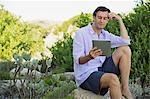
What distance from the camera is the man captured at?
14.1 ft

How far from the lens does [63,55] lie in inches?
339

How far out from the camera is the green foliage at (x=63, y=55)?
838 cm

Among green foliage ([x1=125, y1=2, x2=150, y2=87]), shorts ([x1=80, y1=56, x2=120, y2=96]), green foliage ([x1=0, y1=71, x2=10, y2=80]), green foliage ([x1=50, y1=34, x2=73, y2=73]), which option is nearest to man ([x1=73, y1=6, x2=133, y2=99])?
shorts ([x1=80, y1=56, x2=120, y2=96])

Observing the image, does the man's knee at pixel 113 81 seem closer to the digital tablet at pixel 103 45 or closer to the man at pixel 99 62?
the man at pixel 99 62

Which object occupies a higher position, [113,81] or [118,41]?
[118,41]

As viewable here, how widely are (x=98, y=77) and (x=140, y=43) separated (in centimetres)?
245

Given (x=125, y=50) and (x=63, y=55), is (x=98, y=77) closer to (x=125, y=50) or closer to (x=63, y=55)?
(x=125, y=50)

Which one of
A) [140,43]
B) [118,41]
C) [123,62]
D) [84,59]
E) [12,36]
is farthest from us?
[12,36]

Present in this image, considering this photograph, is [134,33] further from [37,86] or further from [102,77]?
[37,86]

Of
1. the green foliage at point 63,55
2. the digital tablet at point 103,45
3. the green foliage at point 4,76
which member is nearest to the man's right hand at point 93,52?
the digital tablet at point 103,45

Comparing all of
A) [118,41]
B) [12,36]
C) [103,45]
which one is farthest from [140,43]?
[12,36]

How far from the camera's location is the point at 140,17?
7.02 m

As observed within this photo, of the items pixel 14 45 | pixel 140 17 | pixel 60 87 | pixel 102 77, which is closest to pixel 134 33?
pixel 140 17

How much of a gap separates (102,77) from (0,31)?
559cm
